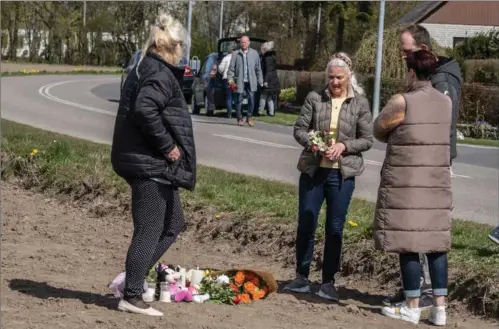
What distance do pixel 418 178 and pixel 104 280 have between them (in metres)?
2.59

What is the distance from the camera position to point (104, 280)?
7875mm

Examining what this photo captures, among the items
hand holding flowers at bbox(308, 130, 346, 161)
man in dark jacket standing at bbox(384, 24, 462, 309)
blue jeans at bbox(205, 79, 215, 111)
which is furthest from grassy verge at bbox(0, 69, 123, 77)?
man in dark jacket standing at bbox(384, 24, 462, 309)

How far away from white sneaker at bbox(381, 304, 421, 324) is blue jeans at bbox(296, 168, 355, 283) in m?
0.72

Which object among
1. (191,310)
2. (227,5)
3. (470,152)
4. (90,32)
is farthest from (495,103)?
(90,32)

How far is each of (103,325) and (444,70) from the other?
111 inches

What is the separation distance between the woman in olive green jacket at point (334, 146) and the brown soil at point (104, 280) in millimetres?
562

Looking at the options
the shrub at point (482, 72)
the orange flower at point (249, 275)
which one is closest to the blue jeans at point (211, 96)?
the shrub at point (482, 72)

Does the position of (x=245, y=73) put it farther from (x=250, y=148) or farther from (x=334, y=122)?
(x=334, y=122)

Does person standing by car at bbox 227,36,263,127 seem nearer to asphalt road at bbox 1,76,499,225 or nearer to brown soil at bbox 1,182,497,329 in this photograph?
asphalt road at bbox 1,76,499,225

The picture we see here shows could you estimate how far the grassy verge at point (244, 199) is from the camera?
745 cm

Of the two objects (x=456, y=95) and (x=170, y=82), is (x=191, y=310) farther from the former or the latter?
(x=456, y=95)

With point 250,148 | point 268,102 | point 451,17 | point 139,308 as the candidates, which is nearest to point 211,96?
point 268,102

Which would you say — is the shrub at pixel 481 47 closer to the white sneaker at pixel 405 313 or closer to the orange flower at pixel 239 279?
the orange flower at pixel 239 279

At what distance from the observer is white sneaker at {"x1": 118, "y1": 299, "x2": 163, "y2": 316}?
6.62 metres
